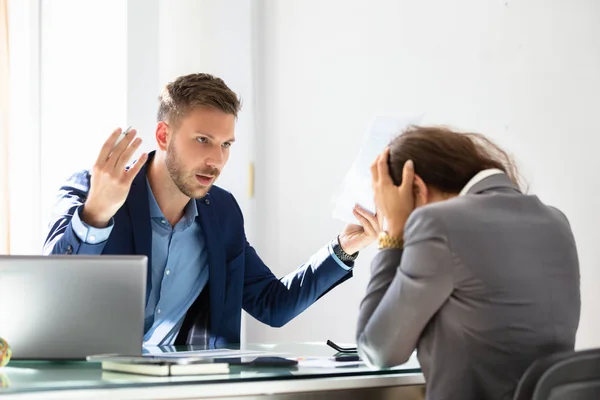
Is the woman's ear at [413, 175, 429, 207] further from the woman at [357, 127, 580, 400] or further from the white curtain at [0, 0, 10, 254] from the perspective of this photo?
the white curtain at [0, 0, 10, 254]

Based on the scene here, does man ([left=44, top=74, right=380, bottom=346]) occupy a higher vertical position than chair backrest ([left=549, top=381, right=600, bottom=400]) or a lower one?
higher

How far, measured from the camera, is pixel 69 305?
69.1 inches

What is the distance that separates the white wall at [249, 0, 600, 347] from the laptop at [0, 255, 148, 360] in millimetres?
1446

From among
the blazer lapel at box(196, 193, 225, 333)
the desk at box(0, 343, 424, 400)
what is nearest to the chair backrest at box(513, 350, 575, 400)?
the desk at box(0, 343, 424, 400)

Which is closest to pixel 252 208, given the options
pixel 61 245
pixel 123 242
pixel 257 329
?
pixel 257 329

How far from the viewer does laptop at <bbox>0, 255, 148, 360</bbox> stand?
175cm

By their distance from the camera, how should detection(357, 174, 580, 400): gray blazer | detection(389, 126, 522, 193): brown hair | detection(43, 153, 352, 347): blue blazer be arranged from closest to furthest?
detection(357, 174, 580, 400): gray blazer → detection(389, 126, 522, 193): brown hair → detection(43, 153, 352, 347): blue blazer

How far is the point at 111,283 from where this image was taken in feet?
5.81

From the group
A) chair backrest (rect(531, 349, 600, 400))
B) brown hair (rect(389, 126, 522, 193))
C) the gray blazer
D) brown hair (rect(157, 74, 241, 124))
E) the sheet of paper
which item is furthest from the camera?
brown hair (rect(157, 74, 241, 124))

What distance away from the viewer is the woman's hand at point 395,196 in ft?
5.50

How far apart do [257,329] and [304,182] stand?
2.65 feet

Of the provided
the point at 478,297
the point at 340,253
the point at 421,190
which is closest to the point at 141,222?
the point at 340,253

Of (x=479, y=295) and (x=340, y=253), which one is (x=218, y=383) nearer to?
(x=479, y=295)

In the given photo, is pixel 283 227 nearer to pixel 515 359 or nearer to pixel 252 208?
pixel 252 208
